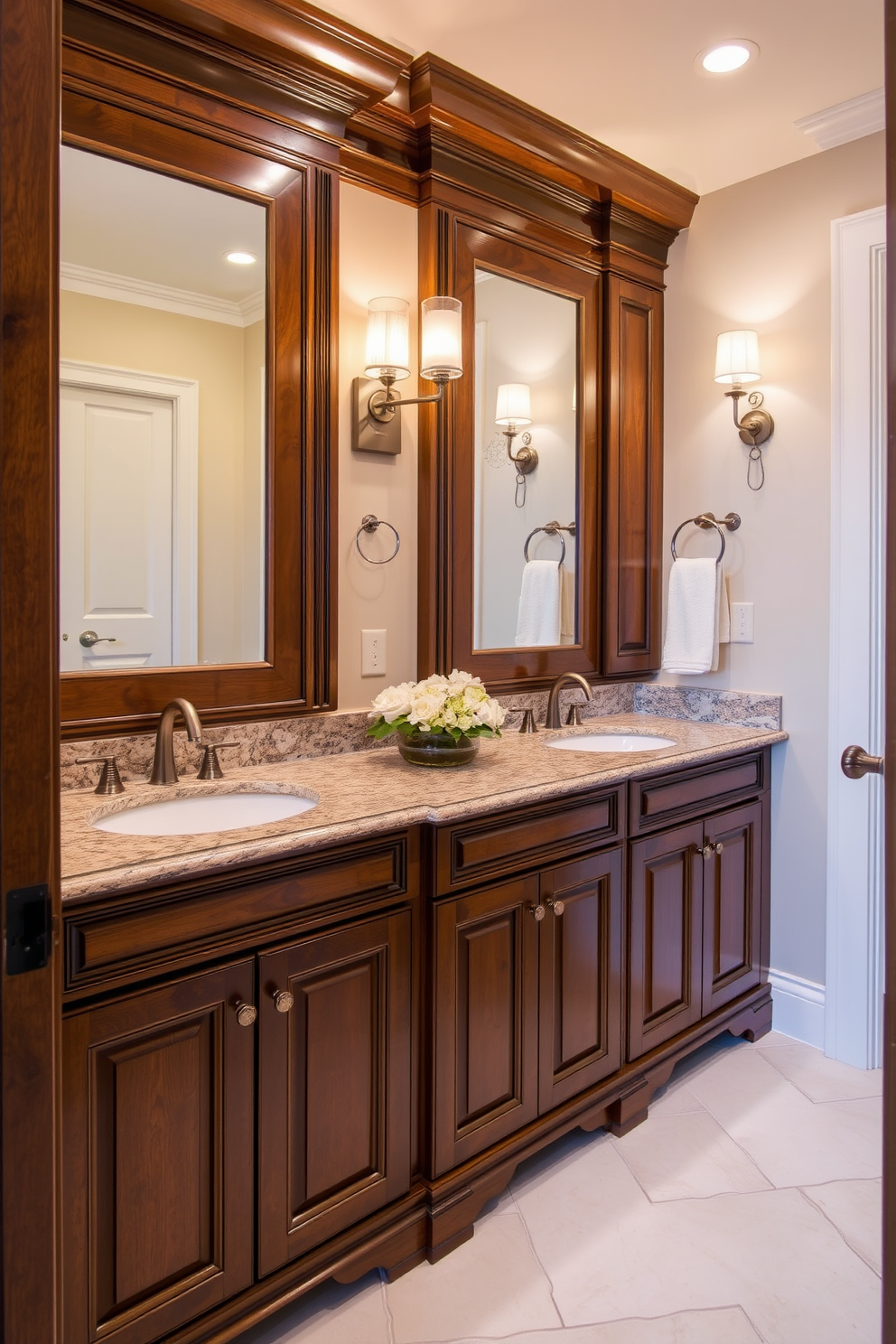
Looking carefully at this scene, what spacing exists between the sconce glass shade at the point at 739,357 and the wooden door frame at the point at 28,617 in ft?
7.20

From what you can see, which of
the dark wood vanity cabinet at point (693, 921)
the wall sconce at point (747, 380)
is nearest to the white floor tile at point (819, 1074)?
the dark wood vanity cabinet at point (693, 921)

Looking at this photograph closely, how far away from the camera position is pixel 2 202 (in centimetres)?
68

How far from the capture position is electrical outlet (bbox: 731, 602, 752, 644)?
8.75 ft

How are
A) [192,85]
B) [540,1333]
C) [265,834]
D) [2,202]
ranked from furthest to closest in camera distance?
[192,85], [540,1333], [265,834], [2,202]

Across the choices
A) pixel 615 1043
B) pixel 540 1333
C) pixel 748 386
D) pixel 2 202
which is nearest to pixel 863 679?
pixel 748 386

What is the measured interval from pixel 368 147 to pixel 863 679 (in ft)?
6.16

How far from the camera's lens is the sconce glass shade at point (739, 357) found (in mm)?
2533

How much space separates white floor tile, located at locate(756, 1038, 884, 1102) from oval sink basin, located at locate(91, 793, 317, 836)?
62.7 inches

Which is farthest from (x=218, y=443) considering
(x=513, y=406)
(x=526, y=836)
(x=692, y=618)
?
(x=692, y=618)

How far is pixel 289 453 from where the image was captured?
1.95 m

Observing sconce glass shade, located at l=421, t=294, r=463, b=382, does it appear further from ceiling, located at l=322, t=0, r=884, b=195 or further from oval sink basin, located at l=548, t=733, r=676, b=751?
oval sink basin, located at l=548, t=733, r=676, b=751

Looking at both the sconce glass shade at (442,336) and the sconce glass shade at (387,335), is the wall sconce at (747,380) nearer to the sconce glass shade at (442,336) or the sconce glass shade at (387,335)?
the sconce glass shade at (442,336)

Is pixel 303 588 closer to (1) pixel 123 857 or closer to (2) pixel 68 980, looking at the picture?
(1) pixel 123 857

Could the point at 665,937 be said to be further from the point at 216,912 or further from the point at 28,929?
the point at 28,929
